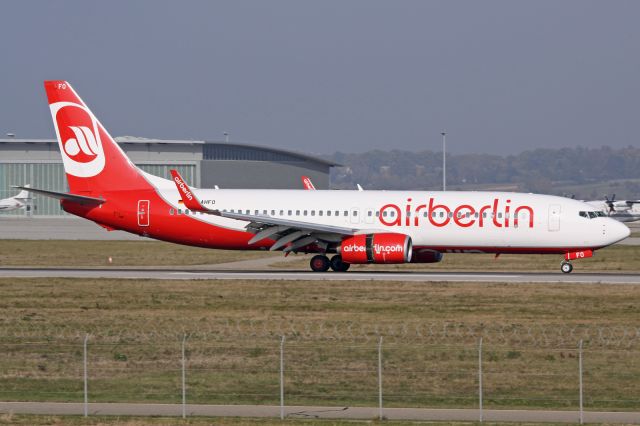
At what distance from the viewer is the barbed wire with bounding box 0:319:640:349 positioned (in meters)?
26.5

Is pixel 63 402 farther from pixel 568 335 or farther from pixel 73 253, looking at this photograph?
pixel 73 253

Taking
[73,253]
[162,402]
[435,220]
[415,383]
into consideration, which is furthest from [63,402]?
[73,253]

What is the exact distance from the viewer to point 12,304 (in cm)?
3462

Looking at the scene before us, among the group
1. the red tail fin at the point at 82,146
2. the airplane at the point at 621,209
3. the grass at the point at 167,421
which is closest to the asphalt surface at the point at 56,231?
the red tail fin at the point at 82,146

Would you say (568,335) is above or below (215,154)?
below

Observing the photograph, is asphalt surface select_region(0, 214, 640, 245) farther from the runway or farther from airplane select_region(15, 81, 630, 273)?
the runway

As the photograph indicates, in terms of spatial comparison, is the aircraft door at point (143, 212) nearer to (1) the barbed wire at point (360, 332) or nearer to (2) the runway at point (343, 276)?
(2) the runway at point (343, 276)

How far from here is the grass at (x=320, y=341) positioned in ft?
66.8

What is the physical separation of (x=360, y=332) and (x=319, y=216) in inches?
746

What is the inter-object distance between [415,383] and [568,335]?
7.93 meters

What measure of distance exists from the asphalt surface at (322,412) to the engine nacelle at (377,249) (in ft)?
80.0

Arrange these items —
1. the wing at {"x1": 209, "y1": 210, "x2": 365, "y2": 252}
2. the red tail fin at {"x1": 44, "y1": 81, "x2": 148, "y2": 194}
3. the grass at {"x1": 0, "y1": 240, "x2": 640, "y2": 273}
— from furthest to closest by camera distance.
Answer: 1. the grass at {"x1": 0, "y1": 240, "x2": 640, "y2": 273}
2. the red tail fin at {"x1": 44, "y1": 81, "x2": 148, "y2": 194}
3. the wing at {"x1": 209, "y1": 210, "x2": 365, "y2": 252}

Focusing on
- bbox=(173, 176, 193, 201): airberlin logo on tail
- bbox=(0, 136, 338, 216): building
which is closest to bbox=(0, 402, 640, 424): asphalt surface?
bbox=(173, 176, 193, 201): airberlin logo on tail

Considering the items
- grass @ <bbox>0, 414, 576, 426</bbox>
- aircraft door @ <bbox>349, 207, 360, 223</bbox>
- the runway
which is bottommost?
grass @ <bbox>0, 414, 576, 426</bbox>
